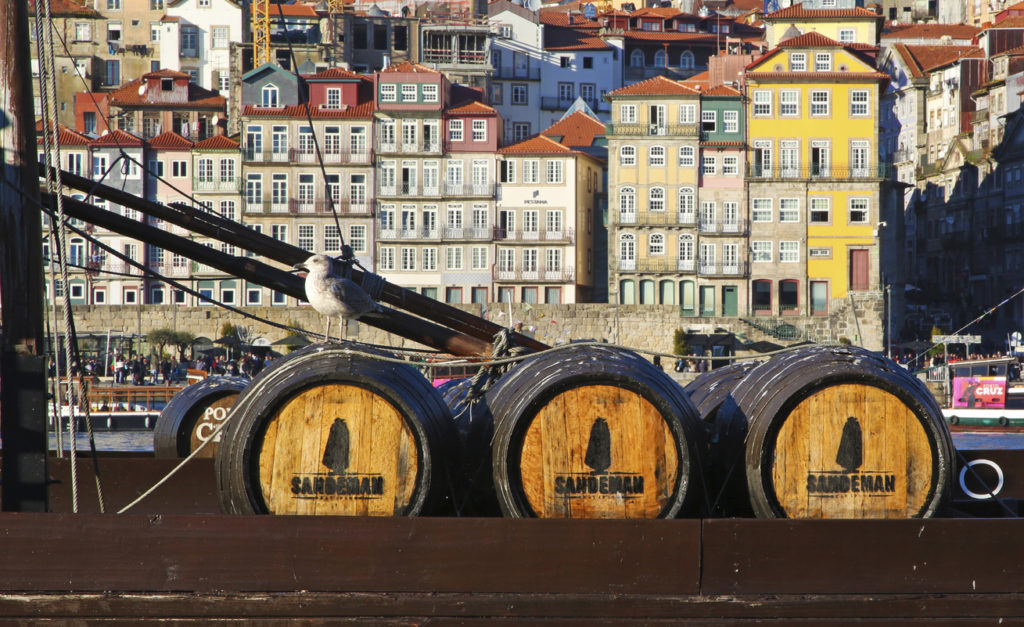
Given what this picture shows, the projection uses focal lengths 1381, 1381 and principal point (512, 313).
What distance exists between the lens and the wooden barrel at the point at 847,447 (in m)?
7.02

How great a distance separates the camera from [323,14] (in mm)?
87500

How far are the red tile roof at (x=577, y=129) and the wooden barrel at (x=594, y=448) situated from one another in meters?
67.5

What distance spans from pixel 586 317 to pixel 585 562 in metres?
57.9

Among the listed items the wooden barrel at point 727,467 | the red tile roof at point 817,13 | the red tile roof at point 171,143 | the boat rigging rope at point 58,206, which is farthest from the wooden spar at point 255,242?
the red tile roof at point 817,13

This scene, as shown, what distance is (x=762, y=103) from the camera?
66438 millimetres

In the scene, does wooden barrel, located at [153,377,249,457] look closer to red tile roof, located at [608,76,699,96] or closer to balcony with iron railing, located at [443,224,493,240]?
red tile roof, located at [608,76,699,96]

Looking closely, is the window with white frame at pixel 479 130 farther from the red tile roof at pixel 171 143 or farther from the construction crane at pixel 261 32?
the construction crane at pixel 261 32

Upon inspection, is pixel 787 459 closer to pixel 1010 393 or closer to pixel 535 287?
pixel 1010 393

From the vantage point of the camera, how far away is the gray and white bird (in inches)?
307

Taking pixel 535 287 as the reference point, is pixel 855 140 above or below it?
above

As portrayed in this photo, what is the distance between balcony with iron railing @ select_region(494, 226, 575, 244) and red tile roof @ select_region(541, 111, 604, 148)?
7978mm

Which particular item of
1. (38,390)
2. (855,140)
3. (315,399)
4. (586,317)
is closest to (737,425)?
(315,399)

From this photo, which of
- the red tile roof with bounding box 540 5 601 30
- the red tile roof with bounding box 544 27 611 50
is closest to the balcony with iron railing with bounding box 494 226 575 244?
the red tile roof with bounding box 544 27 611 50

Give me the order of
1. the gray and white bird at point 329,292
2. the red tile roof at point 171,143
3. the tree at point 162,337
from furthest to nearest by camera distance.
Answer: the red tile roof at point 171,143 < the tree at point 162,337 < the gray and white bird at point 329,292
